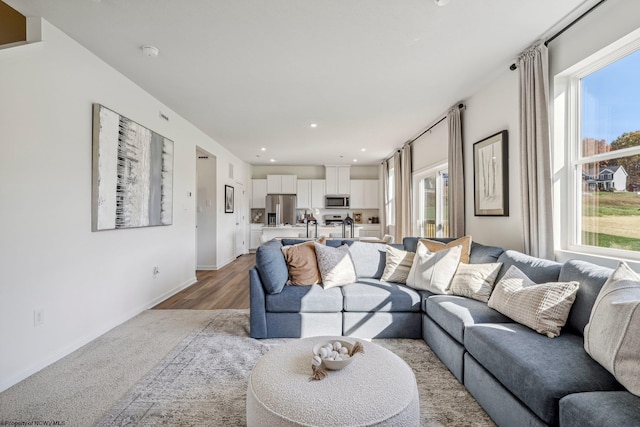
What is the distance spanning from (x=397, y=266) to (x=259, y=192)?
6.14 m

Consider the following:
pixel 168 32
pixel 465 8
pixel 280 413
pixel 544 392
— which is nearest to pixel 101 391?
pixel 280 413

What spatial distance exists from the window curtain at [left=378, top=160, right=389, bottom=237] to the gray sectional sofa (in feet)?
14.7

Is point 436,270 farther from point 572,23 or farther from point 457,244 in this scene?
point 572,23

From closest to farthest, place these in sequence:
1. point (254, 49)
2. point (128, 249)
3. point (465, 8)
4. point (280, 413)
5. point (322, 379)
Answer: point (280, 413) → point (322, 379) → point (465, 8) → point (254, 49) → point (128, 249)

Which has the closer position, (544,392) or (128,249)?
(544,392)

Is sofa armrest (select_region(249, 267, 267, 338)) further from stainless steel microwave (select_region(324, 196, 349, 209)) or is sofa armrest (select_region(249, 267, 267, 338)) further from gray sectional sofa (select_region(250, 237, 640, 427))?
stainless steel microwave (select_region(324, 196, 349, 209))

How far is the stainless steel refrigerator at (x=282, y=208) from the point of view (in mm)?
8438

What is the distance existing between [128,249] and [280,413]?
2.92m

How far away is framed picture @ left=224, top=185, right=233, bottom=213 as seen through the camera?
6.69 metres

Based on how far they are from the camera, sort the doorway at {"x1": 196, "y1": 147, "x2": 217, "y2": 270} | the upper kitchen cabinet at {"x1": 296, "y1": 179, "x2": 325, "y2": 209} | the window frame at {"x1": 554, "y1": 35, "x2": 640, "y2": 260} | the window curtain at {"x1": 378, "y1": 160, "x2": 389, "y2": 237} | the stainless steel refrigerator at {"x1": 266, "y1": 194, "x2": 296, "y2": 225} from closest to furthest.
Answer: the window frame at {"x1": 554, "y1": 35, "x2": 640, "y2": 260}
the doorway at {"x1": 196, "y1": 147, "x2": 217, "y2": 270}
the window curtain at {"x1": 378, "y1": 160, "x2": 389, "y2": 237}
the stainless steel refrigerator at {"x1": 266, "y1": 194, "x2": 296, "y2": 225}
the upper kitchen cabinet at {"x1": 296, "y1": 179, "x2": 325, "y2": 209}

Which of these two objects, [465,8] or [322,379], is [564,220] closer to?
[465,8]

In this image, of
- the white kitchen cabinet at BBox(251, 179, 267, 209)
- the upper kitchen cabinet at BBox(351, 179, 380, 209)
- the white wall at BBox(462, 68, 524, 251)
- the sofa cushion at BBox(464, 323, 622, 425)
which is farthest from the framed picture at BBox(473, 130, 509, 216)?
the white kitchen cabinet at BBox(251, 179, 267, 209)

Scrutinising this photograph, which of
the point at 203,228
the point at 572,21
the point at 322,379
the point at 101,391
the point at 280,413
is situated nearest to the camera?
the point at 280,413

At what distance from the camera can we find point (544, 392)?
4.25 feet
